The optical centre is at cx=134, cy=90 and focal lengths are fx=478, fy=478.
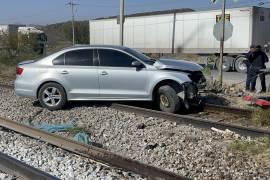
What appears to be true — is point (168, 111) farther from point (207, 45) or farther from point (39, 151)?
point (207, 45)

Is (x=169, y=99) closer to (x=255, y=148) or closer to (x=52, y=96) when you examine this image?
(x=52, y=96)

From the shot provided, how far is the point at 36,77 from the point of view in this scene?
12.0 meters

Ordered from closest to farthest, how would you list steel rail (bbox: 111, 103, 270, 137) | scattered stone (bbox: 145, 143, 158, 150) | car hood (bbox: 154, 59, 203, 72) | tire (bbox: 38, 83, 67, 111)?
scattered stone (bbox: 145, 143, 158, 150) → steel rail (bbox: 111, 103, 270, 137) → car hood (bbox: 154, 59, 203, 72) → tire (bbox: 38, 83, 67, 111)

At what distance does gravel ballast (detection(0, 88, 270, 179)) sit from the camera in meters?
6.91

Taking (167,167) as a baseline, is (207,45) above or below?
above

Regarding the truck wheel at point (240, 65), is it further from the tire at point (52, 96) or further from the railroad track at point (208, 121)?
the tire at point (52, 96)

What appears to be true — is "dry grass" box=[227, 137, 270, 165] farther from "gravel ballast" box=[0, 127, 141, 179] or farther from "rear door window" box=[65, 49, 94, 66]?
"rear door window" box=[65, 49, 94, 66]

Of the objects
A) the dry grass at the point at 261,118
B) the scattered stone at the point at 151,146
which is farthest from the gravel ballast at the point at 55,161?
the dry grass at the point at 261,118

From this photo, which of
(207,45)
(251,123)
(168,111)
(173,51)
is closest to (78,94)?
(168,111)

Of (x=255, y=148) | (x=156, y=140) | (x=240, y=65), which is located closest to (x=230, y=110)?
(x=156, y=140)

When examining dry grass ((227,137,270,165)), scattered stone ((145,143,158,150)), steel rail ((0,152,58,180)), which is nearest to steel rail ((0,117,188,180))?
scattered stone ((145,143,158,150))

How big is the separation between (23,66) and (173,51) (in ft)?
67.3

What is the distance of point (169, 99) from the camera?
1123 cm

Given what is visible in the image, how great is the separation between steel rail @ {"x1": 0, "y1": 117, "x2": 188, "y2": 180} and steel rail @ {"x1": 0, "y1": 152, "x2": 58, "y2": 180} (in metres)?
1.48
